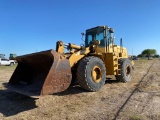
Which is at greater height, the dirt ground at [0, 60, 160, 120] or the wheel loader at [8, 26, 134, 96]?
the wheel loader at [8, 26, 134, 96]

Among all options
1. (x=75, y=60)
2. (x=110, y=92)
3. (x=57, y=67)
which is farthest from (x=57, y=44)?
(x=110, y=92)

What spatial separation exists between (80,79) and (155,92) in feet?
9.27

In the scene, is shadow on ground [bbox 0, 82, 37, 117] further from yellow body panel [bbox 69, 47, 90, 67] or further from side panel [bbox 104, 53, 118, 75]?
side panel [bbox 104, 53, 118, 75]

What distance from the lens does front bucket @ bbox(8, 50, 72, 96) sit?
213 inches

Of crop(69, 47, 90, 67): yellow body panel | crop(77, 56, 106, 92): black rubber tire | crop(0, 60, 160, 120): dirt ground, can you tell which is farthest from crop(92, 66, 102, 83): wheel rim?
crop(69, 47, 90, 67): yellow body panel

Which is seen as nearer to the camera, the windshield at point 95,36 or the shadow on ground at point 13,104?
the shadow on ground at point 13,104

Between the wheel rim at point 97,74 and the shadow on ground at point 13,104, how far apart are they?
2.29m

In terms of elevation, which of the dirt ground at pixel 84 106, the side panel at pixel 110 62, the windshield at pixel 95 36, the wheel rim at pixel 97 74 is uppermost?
the windshield at pixel 95 36

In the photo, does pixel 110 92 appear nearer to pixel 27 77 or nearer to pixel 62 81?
pixel 62 81

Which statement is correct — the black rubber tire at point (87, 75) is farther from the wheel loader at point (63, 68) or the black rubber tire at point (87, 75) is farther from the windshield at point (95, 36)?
the windshield at point (95, 36)

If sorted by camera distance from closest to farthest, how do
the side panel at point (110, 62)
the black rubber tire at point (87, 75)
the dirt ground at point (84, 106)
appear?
the dirt ground at point (84, 106) < the black rubber tire at point (87, 75) < the side panel at point (110, 62)

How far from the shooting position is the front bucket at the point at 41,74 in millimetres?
5422

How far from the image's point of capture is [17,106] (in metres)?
5.79

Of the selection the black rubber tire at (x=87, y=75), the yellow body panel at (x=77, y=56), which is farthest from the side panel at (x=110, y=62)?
the black rubber tire at (x=87, y=75)
